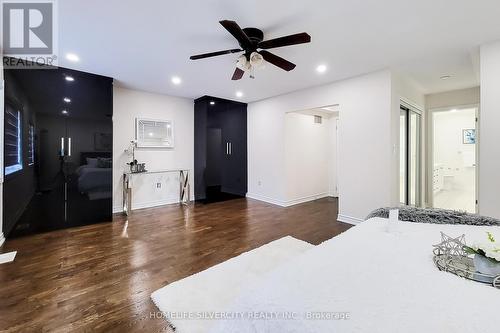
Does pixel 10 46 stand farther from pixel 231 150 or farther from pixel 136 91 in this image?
pixel 231 150

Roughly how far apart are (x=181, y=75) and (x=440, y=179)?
7.28m

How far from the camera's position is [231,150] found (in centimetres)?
589

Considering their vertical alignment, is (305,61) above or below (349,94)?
above

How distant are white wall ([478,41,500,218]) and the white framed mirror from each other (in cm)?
513

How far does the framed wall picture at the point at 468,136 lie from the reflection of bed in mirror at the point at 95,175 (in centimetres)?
892

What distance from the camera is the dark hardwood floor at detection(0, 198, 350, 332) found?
166cm

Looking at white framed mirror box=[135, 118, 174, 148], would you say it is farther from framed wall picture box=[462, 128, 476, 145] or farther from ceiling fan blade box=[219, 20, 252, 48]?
framed wall picture box=[462, 128, 476, 145]

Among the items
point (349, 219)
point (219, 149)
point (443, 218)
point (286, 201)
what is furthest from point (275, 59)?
point (219, 149)

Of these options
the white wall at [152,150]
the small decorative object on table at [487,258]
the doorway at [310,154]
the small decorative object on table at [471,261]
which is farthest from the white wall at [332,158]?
the small decorative object on table at [487,258]

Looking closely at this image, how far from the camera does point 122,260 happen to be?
2.50 m

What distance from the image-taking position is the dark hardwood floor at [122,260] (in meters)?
1.66

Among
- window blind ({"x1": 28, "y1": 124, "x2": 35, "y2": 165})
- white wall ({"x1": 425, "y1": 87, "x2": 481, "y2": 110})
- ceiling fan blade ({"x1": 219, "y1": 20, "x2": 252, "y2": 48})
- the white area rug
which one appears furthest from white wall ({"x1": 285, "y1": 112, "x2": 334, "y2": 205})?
window blind ({"x1": 28, "y1": 124, "x2": 35, "y2": 165})

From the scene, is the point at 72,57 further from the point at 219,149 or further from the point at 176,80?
the point at 219,149

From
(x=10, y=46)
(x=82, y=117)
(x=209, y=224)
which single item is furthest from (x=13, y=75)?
(x=209, y=224)
